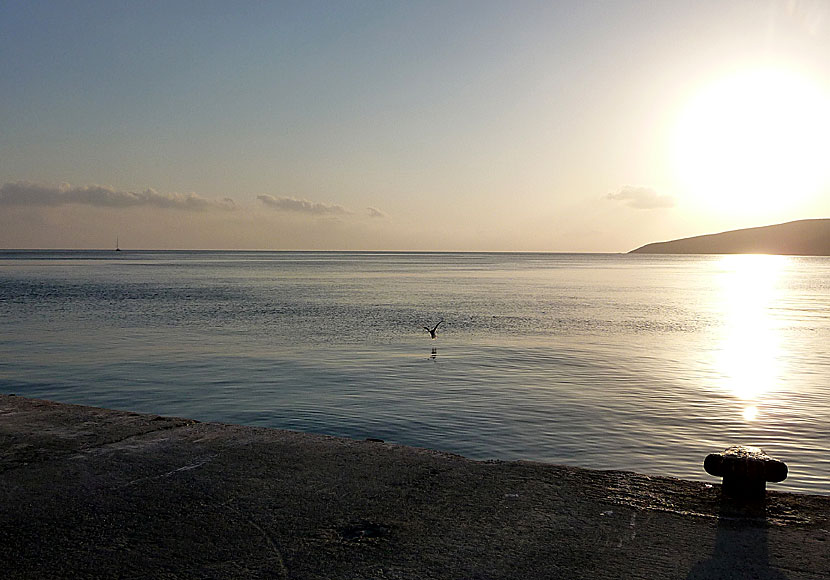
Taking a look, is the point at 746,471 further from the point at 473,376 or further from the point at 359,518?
the point at 473,376

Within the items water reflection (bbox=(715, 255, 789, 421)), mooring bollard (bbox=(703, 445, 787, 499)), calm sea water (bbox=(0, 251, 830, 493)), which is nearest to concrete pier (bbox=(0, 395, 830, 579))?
mooring bollard (bbox=(703, 445, 787, 499))

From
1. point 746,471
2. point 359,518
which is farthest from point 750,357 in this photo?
point 359,518

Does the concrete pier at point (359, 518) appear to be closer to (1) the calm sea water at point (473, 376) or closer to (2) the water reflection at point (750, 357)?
(1) the calm sea water at point (473, 376)

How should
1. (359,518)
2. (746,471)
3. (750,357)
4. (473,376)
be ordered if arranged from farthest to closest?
(750,357) < (473,376) < (746,471) < (359,518)

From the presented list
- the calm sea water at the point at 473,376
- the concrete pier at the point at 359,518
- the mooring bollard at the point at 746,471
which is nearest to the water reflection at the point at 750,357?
the calm sea water at the point at 473,376

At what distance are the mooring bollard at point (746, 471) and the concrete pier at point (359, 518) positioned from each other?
0.19 meters

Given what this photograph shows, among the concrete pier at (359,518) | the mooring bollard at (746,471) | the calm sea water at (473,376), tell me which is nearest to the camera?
the concrete pier at (359,518)

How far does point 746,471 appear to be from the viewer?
21.8ft

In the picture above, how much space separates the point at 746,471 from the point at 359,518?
3.70m

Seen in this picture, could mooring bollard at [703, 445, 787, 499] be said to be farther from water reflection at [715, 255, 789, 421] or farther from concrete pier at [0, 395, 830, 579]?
water reflection at [715, 255, 789, 421]

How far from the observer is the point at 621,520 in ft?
20.4

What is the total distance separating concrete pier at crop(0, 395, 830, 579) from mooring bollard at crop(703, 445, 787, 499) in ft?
0.63

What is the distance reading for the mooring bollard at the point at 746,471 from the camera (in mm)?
6586

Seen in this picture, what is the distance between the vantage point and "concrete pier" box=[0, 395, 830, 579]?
5.24 m
